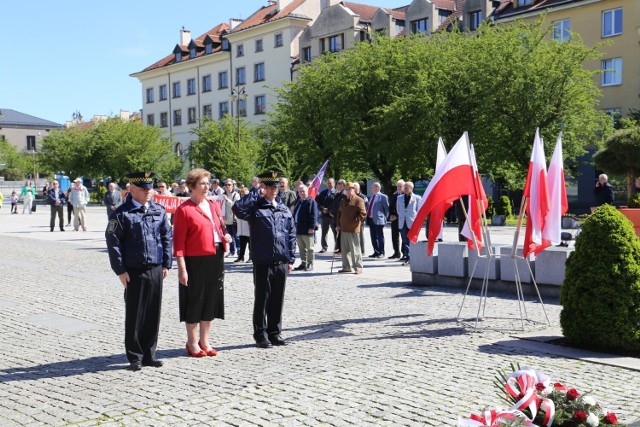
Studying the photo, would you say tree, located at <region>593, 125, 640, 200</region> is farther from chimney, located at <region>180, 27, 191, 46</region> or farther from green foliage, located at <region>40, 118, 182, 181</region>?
chimney, located at <region>180, 27, 191, 46</region>

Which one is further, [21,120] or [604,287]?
[21,120]

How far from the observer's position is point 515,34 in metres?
34.5

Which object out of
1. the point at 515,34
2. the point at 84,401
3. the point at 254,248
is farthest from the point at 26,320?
the point at 515,34

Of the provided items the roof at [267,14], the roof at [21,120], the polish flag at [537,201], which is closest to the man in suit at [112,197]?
the polish flag at [537,201]

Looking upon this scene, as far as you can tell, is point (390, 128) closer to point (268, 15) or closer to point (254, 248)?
point (254, 248)

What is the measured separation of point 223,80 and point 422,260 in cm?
5929

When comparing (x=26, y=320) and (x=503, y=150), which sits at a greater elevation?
(x=503, y=150)

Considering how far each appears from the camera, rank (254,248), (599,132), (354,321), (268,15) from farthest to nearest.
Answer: (268,15)
(599,132)
(354,321)
(254,248)

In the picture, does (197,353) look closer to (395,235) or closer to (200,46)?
(395,235)

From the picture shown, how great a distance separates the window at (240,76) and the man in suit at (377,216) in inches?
1994

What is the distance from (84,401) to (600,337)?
5.09 m

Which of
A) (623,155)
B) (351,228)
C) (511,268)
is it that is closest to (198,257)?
(511,268)

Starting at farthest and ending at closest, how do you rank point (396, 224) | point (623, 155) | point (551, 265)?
point (623, 155)
point (396, 224)
point (551, 265)

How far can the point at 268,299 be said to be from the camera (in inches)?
331
